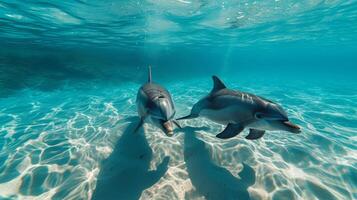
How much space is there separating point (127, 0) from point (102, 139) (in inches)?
386

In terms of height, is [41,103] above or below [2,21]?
below

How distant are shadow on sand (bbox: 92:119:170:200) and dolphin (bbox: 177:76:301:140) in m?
1.90

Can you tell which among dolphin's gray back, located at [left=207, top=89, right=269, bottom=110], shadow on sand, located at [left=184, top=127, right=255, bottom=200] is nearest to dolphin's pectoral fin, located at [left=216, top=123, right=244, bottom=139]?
dolphin's gray back, located at [left=207, top=89, right=269, bottom=110]

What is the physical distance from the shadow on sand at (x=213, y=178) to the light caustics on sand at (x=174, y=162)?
2 cm

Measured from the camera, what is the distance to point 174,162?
16.3 feet

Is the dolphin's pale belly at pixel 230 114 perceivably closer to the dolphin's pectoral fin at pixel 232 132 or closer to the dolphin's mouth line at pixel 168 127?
the dolphin's pectoral fin at pixel 232 132

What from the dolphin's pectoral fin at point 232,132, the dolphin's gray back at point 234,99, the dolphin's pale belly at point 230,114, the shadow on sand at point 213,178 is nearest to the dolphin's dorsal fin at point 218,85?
the dolphin's gray back at point 234,99

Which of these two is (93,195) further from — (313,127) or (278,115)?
(313,127)

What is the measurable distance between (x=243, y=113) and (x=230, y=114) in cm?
28

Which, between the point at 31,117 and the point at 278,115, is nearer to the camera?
the point at 278,115

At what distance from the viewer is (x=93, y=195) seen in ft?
12.9

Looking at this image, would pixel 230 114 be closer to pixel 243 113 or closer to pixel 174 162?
pixel 243 113

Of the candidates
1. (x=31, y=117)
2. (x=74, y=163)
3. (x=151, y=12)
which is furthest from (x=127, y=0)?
(x=74, y=163)

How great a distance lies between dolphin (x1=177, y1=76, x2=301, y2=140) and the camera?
3.27m
